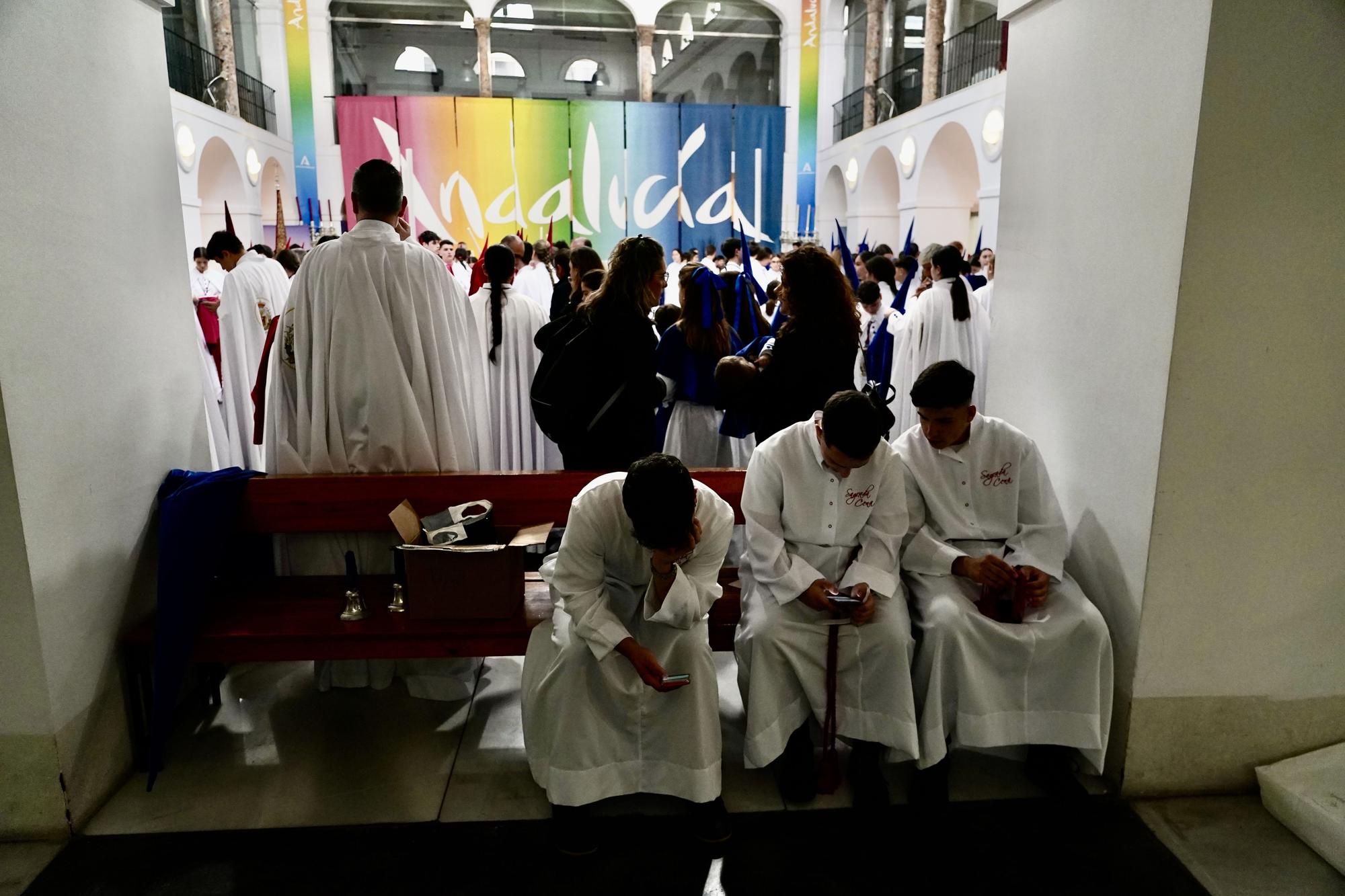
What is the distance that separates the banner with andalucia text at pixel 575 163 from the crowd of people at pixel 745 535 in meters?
11.1

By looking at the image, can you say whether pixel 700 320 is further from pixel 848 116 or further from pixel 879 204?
pixel 848 116

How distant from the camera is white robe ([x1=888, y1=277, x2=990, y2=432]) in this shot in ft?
16.1

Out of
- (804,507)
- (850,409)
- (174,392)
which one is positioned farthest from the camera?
(174,392)

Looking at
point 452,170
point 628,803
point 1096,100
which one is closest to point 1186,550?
point 1096,100

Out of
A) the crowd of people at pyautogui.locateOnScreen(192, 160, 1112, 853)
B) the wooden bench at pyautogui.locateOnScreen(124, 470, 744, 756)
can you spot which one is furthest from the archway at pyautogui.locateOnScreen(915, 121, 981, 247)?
the wooden bench at pyautogui.locateOnScreen(124, 470, 744, 756)

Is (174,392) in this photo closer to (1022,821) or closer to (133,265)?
(133,265)

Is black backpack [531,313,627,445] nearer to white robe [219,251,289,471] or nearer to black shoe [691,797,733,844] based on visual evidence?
black shoe [691,797,733,844]

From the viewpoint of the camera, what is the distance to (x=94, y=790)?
246 centimetres

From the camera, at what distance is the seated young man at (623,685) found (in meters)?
2.28

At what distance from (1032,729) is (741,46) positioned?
68.3 ft

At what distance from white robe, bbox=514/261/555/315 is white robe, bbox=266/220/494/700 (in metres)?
3.54

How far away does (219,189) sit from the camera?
14.5 meters

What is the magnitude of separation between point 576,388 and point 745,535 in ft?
2.42

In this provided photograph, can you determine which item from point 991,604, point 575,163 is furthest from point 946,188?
point 991,604
